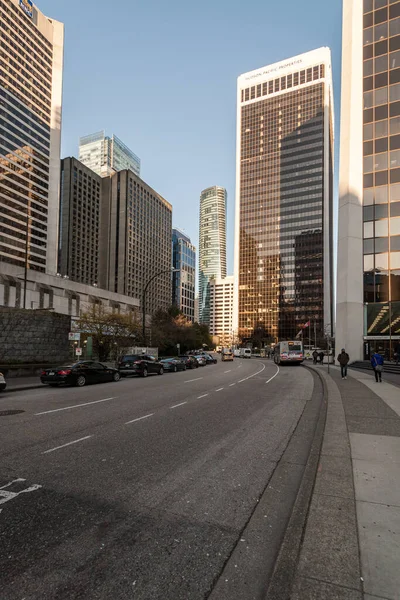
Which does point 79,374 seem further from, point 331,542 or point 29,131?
point 29,131

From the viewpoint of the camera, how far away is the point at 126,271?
157875 millimetres

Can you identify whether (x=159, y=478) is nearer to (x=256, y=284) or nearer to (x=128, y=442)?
(x=128, y=442)

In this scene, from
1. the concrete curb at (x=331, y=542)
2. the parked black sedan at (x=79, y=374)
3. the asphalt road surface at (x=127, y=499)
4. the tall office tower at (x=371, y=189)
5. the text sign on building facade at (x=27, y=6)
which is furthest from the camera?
the text sign on building facade at (x=27, y=6)

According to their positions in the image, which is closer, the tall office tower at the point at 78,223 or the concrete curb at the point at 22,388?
the concrete curb at the point at 22,388

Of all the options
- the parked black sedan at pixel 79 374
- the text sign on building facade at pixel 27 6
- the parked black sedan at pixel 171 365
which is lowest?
the parked black sedan at pixel 171 365

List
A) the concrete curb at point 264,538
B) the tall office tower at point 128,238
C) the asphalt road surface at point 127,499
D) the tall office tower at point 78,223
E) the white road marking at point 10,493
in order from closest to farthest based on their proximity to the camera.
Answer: the concrete curb at point 264,538
the asphalt road surface at point 127,499
the white road marking at point 10,493
the tall office tower at point 78,223
the tall office tower at point 128,238

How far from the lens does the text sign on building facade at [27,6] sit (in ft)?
347

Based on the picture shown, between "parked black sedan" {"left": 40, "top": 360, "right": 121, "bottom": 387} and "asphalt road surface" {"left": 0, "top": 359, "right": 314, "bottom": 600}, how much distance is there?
338 inches

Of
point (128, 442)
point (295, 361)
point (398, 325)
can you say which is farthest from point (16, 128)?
point (128, 442)

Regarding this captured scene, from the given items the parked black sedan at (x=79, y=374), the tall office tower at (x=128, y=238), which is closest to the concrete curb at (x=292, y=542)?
the parked black sedan at (x=79, y=374)

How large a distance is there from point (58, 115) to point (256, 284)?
103 meters

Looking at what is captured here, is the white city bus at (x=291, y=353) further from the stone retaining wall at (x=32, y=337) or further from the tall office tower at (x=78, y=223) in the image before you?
the tall office tower at (x=78, y=223)

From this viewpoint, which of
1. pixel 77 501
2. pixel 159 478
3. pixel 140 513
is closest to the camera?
pixel 140 513

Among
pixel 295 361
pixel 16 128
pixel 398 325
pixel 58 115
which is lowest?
pixel 295 361
